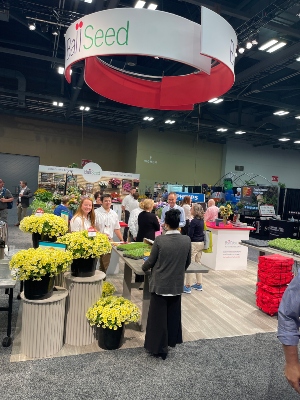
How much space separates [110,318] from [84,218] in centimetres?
161

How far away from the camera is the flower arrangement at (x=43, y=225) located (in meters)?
3.31

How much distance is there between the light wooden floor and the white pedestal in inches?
30.2

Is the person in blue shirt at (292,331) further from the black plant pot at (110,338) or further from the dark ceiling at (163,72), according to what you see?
the dark ceiling at (163,72)

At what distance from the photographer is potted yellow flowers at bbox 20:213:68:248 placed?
10.9 ft

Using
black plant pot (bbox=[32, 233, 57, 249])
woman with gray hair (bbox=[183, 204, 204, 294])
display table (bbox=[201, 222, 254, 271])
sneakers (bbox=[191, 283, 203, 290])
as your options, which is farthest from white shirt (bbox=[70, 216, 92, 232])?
display table (bbox=[201, 222, 254, 271])

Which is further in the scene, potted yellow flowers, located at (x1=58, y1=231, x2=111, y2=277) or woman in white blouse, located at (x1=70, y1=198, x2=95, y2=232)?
woman in white blouse, located at (x1=70, y1=198, x2=95, y2=232)

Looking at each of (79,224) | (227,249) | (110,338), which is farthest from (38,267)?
(227,249)

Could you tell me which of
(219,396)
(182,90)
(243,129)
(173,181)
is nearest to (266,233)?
(243,129)

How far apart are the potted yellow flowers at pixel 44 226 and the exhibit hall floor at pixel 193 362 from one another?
0.53 metres

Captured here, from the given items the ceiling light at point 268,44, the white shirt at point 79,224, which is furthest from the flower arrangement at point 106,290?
the ceiling light at point 268,44

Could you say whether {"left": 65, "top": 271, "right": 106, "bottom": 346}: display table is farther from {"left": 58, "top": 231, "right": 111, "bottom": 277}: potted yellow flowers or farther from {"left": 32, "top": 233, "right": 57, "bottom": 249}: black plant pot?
{"left": 32, "top": 233, "right": 57, "bottom": 249}: black plant pot

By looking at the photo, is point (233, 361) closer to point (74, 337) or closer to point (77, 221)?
point (74, 337)

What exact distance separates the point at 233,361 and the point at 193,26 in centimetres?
295

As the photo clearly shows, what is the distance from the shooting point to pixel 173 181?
17.4m
